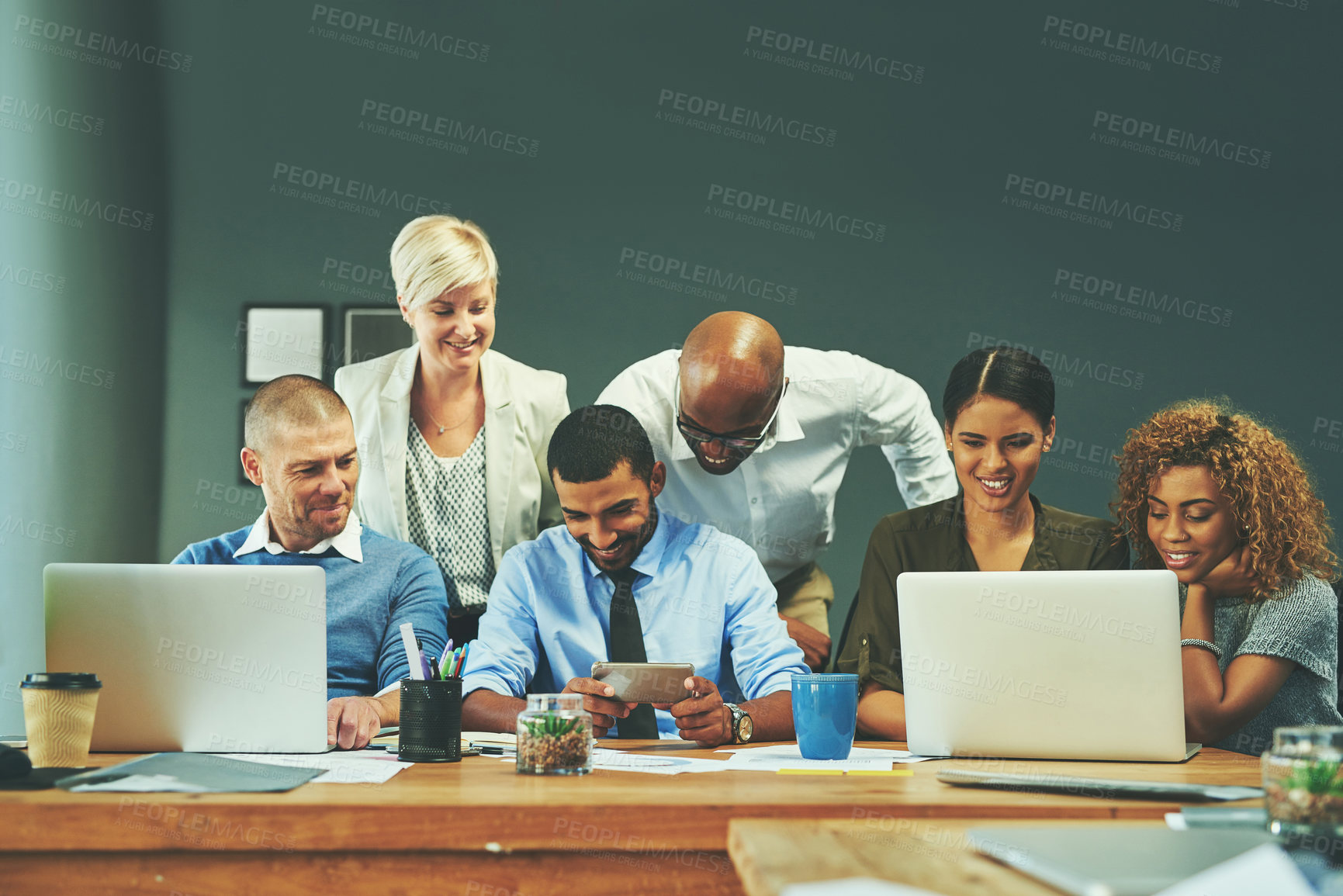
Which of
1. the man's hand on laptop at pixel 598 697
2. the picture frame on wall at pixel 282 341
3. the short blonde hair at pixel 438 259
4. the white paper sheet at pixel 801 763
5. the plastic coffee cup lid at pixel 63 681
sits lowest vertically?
the white paper sheet at pixel 801 763

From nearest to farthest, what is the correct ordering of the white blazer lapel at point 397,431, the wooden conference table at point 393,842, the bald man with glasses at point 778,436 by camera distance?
the wooden conference table at point 393,842
the bald man with glasses at point 778,436
the white blazer lapel at point 397,431

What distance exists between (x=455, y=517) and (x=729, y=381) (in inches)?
34.4

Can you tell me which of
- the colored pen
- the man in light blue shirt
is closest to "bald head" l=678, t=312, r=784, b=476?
the man in light blue shirt

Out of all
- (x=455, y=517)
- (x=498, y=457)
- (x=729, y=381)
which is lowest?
(x=455, y=517)

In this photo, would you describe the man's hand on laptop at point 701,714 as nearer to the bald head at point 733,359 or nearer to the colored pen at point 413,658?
the colored pen at point 413,658

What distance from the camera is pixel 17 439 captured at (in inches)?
120

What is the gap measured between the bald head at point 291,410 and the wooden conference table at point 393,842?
1.60m

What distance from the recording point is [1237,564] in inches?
81.6

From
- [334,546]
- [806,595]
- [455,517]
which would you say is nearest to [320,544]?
[334,546]

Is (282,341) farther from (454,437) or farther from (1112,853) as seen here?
(1112,853)

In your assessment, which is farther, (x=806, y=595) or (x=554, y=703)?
(x=806, y=595)

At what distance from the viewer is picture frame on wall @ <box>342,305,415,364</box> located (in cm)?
311

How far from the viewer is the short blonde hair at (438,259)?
305cm

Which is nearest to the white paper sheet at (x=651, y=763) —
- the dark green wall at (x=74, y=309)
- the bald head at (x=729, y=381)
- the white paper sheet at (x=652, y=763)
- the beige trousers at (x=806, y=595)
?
the white paper sheet at (x=652, y=763)
